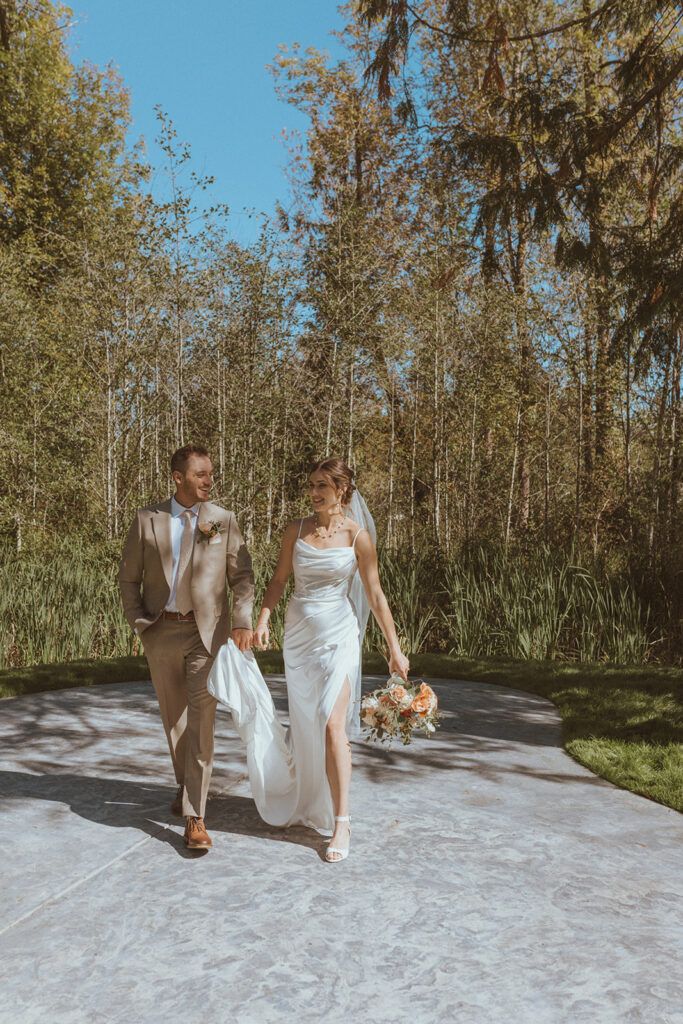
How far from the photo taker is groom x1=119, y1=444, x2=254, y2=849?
4023 millimetres

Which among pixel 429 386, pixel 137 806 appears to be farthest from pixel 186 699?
pixel 429 386

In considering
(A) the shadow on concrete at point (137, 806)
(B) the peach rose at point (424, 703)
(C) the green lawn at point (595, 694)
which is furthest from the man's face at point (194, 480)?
(C) the green lawn at point (595, 694)

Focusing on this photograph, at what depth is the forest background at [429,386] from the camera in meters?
7.87

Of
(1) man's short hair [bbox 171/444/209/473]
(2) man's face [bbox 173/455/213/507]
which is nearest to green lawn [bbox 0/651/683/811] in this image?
(2) man's face [bbox 173/455/213/507]

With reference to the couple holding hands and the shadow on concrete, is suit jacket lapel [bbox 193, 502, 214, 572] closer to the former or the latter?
the couple holding hands

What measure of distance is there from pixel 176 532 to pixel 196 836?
51.7 inches

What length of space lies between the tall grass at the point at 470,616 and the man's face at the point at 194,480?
4653 mm

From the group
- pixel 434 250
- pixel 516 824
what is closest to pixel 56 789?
pixel 516 824

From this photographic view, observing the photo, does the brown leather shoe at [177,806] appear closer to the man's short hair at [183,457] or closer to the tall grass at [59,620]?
the man's short hair at [183,457]

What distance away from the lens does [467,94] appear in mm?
19266

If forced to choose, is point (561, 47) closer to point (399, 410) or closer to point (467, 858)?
→ point (399, 410)

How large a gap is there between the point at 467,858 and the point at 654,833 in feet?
3.33

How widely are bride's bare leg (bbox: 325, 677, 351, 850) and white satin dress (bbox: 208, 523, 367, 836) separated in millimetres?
90

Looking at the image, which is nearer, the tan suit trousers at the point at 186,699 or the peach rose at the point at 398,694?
the tan suit trousers at the point at 186,699
